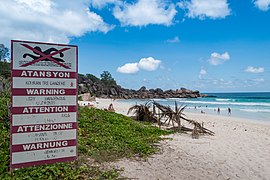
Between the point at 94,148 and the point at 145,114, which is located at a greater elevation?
the point at 145,114

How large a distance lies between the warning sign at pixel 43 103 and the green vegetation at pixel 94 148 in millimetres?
284

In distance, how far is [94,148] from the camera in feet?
19.8

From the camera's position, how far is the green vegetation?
440cm

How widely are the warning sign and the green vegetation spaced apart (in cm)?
28

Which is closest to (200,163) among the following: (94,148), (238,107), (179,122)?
(94,148)

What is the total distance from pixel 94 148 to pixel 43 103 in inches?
90.1

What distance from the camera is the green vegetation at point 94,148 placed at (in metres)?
4.40

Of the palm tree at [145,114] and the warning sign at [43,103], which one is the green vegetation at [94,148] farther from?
the palm tree at [145,114]

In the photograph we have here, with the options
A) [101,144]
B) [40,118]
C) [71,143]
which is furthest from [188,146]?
[40,118]

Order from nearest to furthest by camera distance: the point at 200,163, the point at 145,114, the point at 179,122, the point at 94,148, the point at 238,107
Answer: the point at 200,163 → the point at 94,148 → the point at 179,122 → the point at 145,114 → the point at 238,107

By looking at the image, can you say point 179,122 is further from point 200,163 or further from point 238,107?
point 238,107

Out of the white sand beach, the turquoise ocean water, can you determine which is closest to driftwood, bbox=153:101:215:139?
the white sand beach

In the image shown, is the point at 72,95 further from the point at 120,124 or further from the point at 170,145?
the point at 120,124

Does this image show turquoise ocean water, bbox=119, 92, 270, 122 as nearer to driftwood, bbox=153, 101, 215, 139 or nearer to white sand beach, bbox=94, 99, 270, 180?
driftwood, bbox=153, 101, 215, 139
